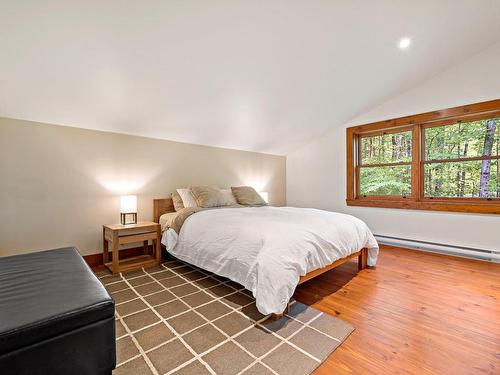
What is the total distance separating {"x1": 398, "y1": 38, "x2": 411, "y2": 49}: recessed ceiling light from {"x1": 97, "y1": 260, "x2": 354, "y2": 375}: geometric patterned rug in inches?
115

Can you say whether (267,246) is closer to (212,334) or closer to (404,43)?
(212,334)

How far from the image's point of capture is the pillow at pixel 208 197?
328cm

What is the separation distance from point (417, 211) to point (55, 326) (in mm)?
4212

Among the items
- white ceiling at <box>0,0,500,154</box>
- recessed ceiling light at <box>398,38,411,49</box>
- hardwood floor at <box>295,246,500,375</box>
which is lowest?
hardwood floor at <box>295,246,500,375</box>

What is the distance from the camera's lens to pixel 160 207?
3430 mm

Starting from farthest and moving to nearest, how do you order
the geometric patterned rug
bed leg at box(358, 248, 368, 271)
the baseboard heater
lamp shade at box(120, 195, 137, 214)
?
the baseboard heater < lamp shade at box(120, 195, 137, 214) < bed leg at box(358, 248, 368, 271) < the geometric patterned rug

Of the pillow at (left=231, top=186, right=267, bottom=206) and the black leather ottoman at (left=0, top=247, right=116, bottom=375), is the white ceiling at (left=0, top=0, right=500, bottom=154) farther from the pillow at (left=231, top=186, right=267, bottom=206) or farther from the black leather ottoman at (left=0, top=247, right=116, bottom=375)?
the black leather ottoman at (left=0, top=247, right=116, bottom=375)

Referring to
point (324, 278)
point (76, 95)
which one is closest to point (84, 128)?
point (76, 95)

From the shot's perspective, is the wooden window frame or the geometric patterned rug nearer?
the geometric patterned rug

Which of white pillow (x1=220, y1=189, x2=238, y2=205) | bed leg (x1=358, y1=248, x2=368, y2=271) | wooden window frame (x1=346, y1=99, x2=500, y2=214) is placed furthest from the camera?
white pillow (x1=220, y1=189, x2=238, y2=205)

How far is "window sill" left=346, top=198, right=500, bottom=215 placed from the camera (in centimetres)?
307

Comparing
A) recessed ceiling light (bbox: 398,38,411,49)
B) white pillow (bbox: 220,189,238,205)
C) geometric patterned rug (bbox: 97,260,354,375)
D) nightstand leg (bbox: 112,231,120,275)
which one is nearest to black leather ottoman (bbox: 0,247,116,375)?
geometric patterned rug (bbox: 97,260,354,375)

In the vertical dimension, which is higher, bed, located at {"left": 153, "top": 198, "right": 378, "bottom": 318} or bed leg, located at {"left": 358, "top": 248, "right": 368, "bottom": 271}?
bed, located at {"left": 153, "top": 198, "right": 378, "bottom": 318}

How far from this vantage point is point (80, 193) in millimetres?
2859
